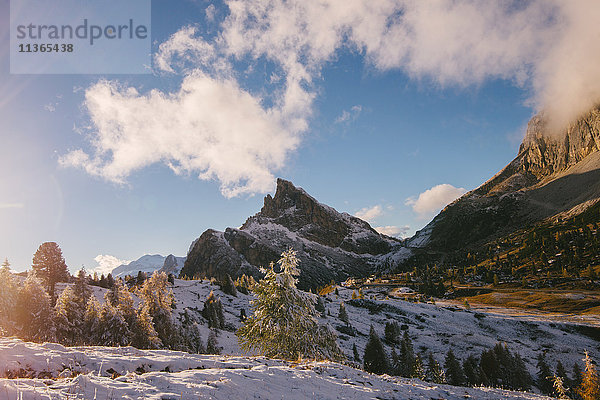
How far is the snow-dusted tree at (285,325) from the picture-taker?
21.7 meters

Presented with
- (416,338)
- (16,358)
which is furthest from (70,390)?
(416,338)

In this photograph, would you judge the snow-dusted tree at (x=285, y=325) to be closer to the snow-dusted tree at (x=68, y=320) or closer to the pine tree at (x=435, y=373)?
the snow-dusted tree at (x=68, y=320)

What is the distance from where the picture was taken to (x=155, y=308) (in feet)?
121

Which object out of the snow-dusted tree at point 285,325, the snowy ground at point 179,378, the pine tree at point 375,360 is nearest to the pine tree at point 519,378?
the pine tree at point 375,360

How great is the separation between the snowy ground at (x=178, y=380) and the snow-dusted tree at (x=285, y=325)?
6228 millimetres

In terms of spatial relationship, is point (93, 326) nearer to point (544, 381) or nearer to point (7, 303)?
point (7, 303)

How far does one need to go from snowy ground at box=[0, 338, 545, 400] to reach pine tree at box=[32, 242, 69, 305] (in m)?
54.8

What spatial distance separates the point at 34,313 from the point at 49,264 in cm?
2821

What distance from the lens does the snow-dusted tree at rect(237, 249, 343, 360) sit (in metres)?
21.7

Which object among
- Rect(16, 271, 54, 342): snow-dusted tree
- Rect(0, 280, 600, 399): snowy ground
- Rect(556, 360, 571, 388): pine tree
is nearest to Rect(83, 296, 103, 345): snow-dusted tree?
Rect(16, 271, 54, 342): snow-dusted tree

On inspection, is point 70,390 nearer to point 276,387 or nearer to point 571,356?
point 276,387

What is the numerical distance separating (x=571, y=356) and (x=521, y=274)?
400 ft

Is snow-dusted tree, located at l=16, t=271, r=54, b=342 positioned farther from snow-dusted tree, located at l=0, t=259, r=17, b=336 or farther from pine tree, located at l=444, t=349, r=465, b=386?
pine tree, located at l=444, t=349, r=465, b=386

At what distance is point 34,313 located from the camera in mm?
33375
